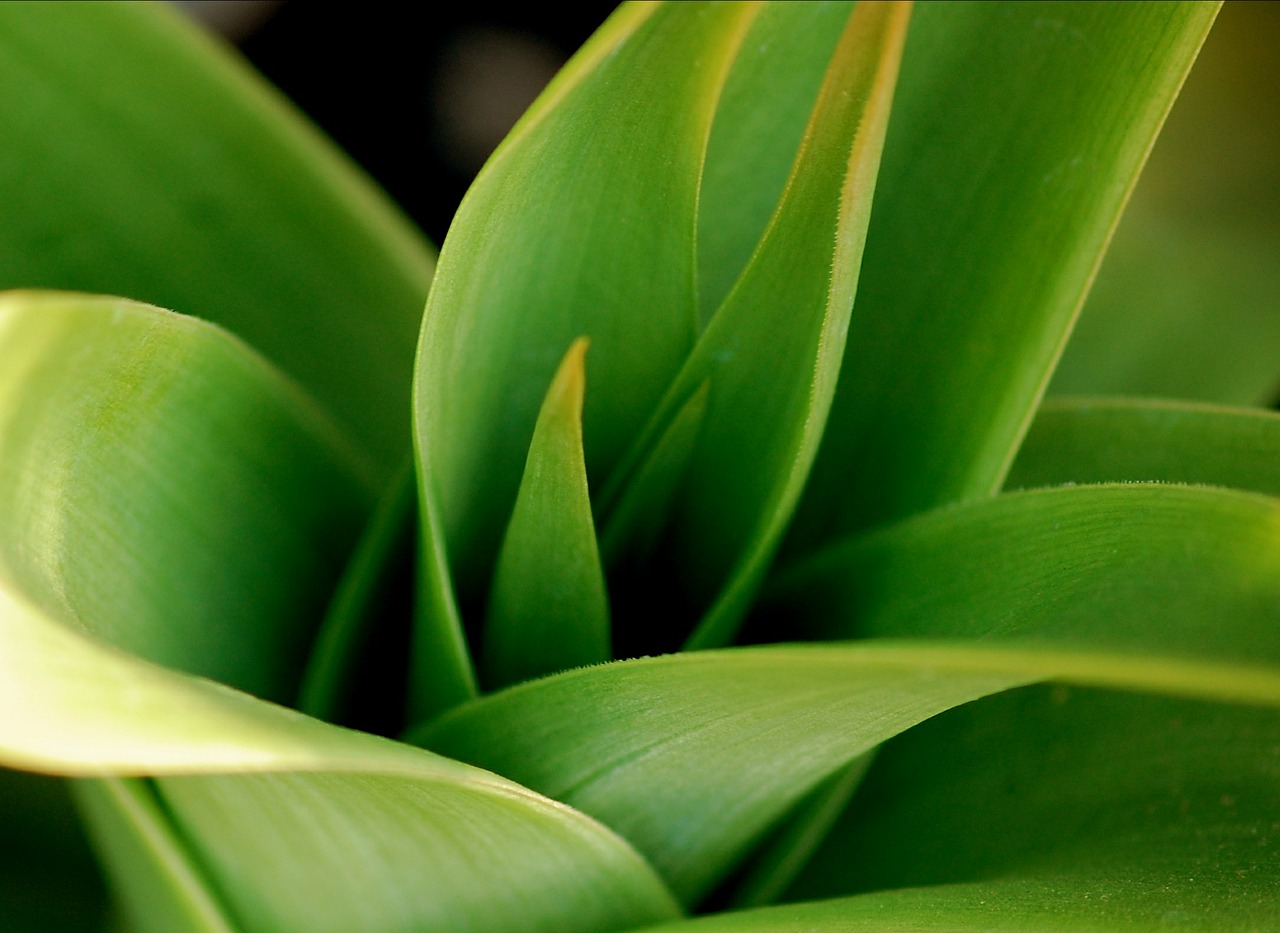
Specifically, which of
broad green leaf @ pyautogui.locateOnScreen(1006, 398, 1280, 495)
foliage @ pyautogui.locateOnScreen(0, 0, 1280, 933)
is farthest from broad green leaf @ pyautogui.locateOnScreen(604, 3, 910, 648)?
broad green leaf @ pyautogui.locateOnScreen(1006, 398, 1280, 495)

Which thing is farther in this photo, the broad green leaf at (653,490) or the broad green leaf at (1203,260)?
the broad green leaf at (1203,260)

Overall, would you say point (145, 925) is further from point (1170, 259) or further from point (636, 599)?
point (1170, 259)

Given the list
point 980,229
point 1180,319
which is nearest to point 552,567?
point 980,229

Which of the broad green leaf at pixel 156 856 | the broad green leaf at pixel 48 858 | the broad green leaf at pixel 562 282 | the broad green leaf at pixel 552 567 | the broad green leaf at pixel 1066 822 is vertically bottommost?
the broad green leaf at pixel 48 858

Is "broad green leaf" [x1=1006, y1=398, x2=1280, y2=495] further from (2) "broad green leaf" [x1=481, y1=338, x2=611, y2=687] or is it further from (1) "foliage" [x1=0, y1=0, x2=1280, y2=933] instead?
(2) "broad green leaf" [x1=481, y1=338, x2=611, y2=687]

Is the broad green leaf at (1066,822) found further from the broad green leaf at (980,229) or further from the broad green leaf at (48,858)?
the broad green leaf at (48,858)

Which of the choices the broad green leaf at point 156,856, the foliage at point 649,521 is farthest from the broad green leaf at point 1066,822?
the broad green leaf at point 156,856
